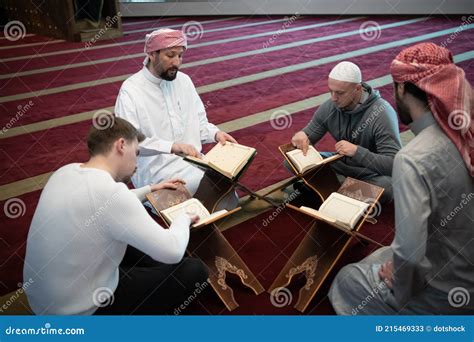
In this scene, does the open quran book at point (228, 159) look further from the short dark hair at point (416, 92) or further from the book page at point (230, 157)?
the short dark hair at point (416, 92)

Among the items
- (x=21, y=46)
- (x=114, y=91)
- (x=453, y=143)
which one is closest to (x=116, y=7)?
(x=21, y=46)

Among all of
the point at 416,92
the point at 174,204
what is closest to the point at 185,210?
the point at 174,204

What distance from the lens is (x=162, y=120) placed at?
Answer: 3.33 metres

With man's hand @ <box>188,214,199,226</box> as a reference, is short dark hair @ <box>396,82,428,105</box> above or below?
above

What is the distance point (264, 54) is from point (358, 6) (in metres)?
3.73

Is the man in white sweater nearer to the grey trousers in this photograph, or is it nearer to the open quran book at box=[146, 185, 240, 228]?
the open quran book at box=[146, 185, 240, 228]

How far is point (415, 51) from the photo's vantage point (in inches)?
71.6

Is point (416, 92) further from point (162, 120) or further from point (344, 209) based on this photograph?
point (162, 120)

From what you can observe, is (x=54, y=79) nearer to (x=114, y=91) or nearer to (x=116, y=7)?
(x=114, y=91)

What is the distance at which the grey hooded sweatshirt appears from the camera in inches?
118

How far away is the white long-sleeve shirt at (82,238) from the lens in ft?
5.69

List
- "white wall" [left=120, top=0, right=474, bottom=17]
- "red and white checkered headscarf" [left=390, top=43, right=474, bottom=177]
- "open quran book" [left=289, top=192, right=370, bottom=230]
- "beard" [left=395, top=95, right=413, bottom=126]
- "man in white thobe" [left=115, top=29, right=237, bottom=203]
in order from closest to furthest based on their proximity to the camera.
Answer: "red and white checkered headscarf" [left=390, top=43, right=474, bottom=177], "beard" [left=395, top=95, right=413, bottom=126], "open quran book" [left=289, top=192, right=370, bottom=230], "man in white thobe" [left=115, top=29, right=237, bottom=203], "white wall" [left=120, top=0, right=474, bottom=17]

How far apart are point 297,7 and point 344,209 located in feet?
30.1

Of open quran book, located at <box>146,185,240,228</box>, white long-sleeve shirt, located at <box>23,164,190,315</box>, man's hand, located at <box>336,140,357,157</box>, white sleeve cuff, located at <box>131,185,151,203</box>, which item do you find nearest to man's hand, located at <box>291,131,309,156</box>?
man's hand, located at <box>336,140,357,157</box>
